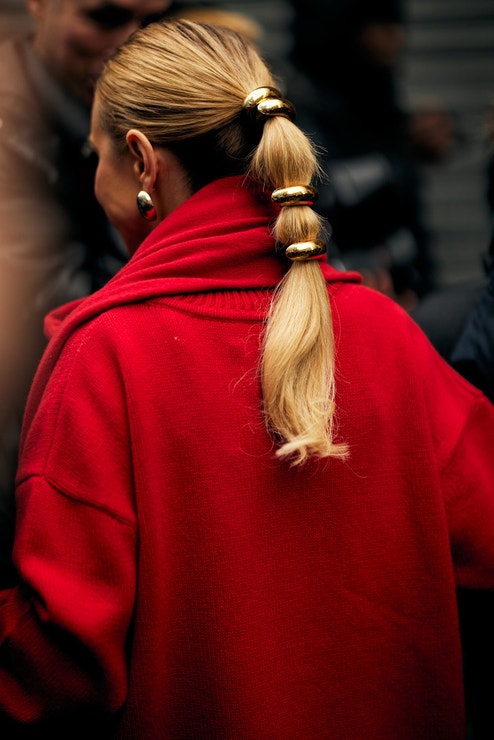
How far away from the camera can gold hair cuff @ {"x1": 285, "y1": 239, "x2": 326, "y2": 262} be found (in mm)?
1550

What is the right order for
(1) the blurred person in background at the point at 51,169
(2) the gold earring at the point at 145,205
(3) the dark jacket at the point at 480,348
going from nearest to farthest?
Answer: (2) the gold earring at the point at 145,205, (3) the dark jacket at the point at 480,348, (1) the blurred person in background at the point at 51,169

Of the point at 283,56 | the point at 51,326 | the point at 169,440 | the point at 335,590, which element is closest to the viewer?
the point at 169,440

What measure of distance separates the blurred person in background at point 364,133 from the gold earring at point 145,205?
61.5 inches

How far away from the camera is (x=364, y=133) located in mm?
3916

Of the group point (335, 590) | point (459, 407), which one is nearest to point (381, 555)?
point (335, 590)

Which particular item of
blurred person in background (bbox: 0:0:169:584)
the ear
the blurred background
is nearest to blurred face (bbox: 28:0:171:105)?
blurred person in background (bbox: 0:0:169:584)

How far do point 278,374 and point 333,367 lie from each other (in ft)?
0.41

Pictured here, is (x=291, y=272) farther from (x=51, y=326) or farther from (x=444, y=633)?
(x=444, y=633)

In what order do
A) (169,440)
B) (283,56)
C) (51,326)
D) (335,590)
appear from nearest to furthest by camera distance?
(169,440), (335,590), (51,326), (283,56)

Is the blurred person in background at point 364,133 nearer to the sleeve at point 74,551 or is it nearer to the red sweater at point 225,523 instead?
the red sweater at point 225,523

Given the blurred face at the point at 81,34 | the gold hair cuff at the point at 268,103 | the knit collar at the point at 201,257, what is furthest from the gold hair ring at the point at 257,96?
the blurred face at the point at 81,34

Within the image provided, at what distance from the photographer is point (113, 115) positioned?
1.66m

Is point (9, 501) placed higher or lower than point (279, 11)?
lower

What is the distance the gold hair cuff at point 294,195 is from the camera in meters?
1.54
